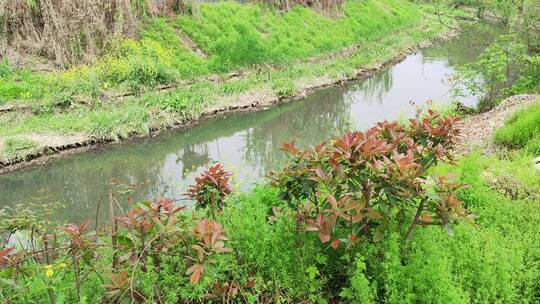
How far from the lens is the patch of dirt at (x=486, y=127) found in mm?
7820

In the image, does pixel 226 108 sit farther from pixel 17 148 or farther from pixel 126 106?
pixel 17 148

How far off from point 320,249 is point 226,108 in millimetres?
11262

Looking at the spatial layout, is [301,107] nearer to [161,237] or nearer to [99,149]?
[99,149]

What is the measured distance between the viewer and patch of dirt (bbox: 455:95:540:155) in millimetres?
7820

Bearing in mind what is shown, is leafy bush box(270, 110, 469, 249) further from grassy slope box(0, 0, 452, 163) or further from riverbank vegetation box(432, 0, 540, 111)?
riverbank vegetation box(432, 0, 540, 111)

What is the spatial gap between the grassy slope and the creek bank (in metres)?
0.16

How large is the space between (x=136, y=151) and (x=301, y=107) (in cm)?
618

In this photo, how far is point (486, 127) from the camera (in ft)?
29.6

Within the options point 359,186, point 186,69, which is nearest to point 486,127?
point 359,186

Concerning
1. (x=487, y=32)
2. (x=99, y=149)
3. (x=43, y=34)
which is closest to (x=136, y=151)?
(x=99, y=149)

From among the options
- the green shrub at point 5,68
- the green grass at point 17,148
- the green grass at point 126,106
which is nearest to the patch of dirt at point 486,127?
the green grass at point 126,106

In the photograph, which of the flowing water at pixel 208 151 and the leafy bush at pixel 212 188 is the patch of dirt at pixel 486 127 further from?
the leafy bush at pixel 212 188

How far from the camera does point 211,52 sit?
57.8ft

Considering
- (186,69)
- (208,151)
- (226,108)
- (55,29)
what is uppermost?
(55,29)
